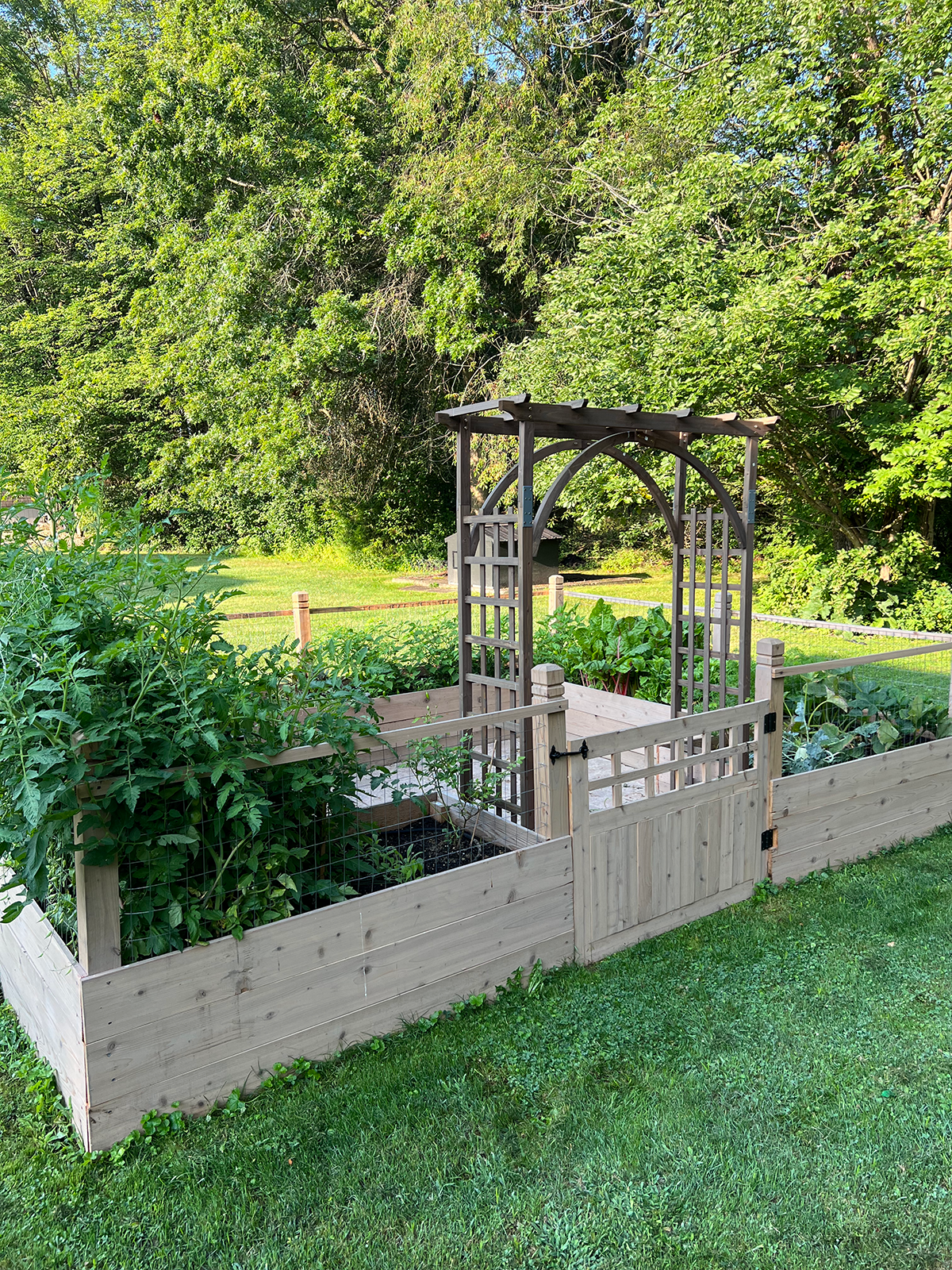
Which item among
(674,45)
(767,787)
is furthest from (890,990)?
(674,45)

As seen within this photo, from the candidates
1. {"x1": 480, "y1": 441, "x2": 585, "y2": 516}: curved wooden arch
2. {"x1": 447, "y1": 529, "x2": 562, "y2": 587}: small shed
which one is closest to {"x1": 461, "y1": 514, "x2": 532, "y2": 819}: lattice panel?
{"x1": 480, "y1": 441, "x2": 585, "y2": 516}: curved wooden arch

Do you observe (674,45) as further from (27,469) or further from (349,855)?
(27,469)

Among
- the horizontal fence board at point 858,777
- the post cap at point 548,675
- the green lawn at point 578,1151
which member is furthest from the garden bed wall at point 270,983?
the horizontal fence board at point 858,777

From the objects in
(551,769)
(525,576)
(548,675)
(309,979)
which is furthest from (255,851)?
(525,576)

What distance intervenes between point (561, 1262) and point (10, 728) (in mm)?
1831

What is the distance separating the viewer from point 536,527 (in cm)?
374

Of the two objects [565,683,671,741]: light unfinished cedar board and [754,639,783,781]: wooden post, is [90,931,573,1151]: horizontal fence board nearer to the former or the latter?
[754,639,783,781]: wooden post

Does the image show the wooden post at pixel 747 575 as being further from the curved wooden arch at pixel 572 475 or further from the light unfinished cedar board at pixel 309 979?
the light unfinished cedar board at pixel 309 979

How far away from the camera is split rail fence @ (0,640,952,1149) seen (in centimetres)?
238

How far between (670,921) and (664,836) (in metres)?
0.39

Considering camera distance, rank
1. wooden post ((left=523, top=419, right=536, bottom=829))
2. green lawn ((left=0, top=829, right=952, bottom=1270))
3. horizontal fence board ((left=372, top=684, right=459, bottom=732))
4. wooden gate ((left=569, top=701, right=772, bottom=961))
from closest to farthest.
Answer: green lawn ((left=0, top=829, right=952, bottom=1270)) < wooden gate ((left=569, top=701, right=772, bottom=961)) < wooden post ((left=523, top=419, right=536, bottom=829)) < horizontal fence board ((left=372, top=684, right=459, bottom=732))

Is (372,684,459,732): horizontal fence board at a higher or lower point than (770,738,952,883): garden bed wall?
higher

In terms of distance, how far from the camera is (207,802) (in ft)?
8.53

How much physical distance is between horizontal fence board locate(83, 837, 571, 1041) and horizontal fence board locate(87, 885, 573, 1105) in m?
0.03
